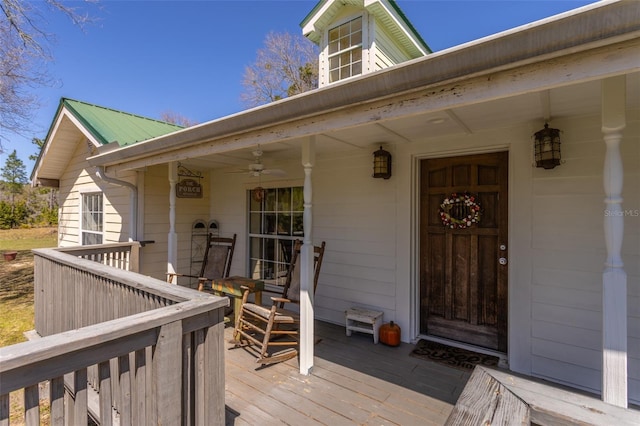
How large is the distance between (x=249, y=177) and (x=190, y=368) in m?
3.78

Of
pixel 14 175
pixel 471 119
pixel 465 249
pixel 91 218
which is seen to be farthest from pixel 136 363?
pixel 14 175

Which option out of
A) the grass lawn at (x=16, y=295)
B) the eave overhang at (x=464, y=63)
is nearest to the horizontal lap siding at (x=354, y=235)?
the eave overhang at (x=464, y=63)

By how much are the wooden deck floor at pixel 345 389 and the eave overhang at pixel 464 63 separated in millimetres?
2167

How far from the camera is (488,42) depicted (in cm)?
149

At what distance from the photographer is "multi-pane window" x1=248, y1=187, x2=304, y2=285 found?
15.4 ft

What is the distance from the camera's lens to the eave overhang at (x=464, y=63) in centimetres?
125

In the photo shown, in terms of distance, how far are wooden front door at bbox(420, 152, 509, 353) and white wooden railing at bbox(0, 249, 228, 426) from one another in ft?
8.47

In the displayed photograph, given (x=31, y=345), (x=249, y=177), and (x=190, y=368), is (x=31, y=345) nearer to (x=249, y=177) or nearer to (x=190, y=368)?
(x=190, y=368)

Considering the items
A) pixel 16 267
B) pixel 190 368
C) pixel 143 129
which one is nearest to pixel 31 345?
pixel 190 368

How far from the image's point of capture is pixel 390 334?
336 cm

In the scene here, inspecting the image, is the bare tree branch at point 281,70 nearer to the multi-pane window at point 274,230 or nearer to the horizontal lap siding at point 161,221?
the horizontal lap siding at point 161,221

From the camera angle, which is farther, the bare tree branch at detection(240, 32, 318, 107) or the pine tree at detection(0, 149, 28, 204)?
the pine tree at detection(0, 149, 28, 204)

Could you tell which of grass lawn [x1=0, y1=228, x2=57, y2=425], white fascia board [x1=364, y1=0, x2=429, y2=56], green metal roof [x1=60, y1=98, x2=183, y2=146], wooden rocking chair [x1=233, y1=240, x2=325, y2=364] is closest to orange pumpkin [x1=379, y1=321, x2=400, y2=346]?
wooden rocking chair [x1=233, y1=240, x2=325, y2=364]

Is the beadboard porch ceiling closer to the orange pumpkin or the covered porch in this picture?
the covered porch
